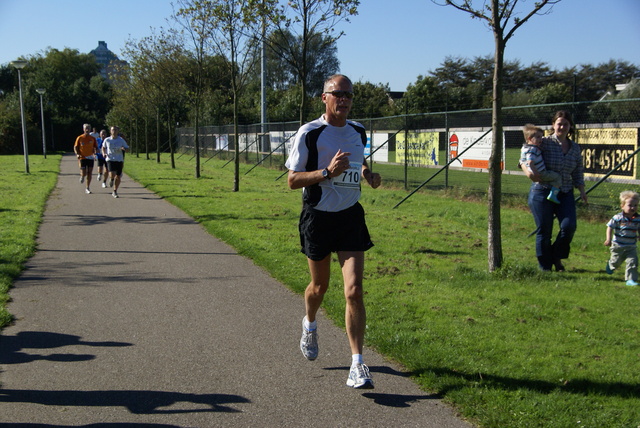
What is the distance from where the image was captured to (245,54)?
740 inches

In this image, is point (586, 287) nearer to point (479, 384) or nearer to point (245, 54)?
point (479, 384)

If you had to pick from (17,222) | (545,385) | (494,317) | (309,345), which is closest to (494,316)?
(494,317)

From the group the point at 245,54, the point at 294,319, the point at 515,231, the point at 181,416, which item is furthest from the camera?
the point at 245,54

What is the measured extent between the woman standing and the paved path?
9.68 feet

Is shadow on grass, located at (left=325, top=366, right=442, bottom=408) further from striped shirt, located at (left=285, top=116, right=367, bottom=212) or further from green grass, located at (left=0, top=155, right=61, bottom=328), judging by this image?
green grass, located at (left=0, top=155, right=61, bottom=328)

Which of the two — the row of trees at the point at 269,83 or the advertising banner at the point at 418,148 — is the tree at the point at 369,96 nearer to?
the row of trees at the point at 269,83

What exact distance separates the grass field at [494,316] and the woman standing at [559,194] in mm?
345

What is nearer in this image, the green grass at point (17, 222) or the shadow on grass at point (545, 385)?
the shadow on grass at point (545, 385)

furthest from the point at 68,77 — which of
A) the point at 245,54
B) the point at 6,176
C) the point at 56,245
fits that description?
the point at 56,245

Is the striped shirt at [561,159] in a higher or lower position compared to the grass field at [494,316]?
higher

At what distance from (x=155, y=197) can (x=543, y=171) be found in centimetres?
1189

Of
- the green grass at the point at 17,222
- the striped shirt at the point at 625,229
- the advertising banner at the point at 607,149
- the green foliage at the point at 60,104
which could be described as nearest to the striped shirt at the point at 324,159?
the green grass at the point at 17,222

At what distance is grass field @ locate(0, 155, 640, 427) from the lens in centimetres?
372

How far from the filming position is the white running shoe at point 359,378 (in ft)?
12.7
